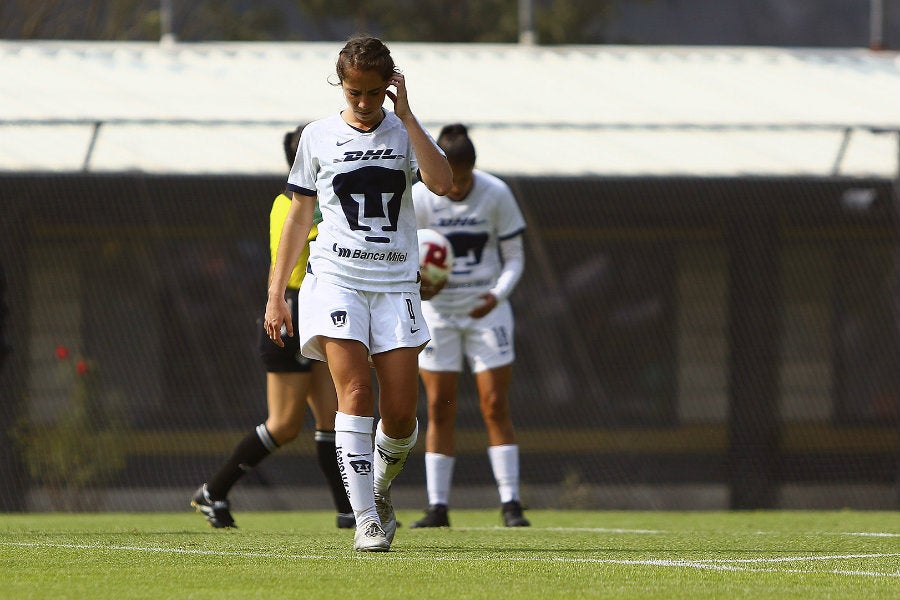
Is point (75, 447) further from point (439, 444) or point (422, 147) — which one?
point (422, 147)

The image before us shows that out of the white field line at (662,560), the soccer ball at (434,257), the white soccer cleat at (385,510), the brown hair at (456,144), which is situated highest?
the brown hair at (456,144)

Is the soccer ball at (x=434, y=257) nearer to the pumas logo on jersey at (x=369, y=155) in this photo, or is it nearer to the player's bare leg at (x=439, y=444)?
the player's bare leg at (x=439, y=444)

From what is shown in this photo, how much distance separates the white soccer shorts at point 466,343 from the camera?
8250mm

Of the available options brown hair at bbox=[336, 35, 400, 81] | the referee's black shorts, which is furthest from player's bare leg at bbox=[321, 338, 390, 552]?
the referee's black shorts

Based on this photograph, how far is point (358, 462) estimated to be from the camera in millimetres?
5781

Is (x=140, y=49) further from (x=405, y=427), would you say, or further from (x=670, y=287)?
(x=405, y=427)

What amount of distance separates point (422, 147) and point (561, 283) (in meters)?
8.14

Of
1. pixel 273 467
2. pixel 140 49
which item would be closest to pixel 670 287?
pixel 273 467

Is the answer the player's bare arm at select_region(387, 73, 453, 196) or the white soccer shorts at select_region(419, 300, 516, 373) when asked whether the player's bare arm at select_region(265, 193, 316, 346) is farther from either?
the white soccer shorts at select_region(419, 300, 516, 373)

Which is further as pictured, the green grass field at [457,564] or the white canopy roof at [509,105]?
the white canopy roof at [509,105]

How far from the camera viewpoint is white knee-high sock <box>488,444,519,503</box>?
841 cm

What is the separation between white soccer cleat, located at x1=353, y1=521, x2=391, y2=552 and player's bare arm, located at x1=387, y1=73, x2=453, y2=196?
4.29 ft

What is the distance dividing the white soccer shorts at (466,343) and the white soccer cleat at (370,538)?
8.18 ft

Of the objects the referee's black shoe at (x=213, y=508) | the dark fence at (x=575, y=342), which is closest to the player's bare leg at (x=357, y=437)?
the referee's black shoe at (x=213, y=508)
